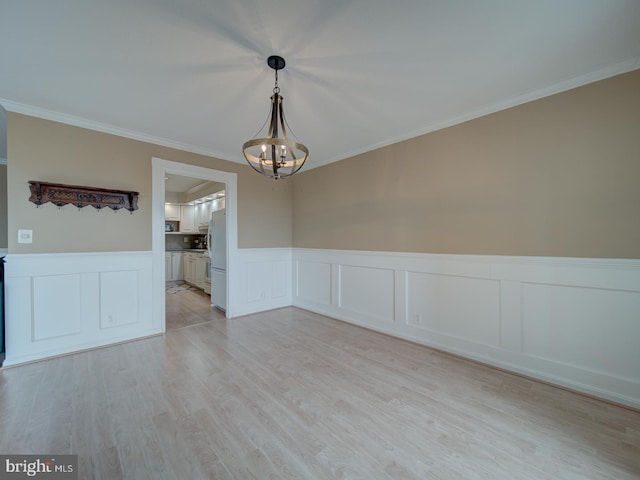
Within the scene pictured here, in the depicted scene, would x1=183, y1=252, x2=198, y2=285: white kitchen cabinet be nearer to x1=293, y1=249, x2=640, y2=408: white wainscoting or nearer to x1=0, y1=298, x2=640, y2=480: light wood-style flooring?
x1=0, y1=298, x2=640, y2=480: light wood-style flooring

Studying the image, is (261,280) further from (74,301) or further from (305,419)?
(305,419)

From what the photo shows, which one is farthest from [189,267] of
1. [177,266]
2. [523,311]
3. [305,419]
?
[523,311]

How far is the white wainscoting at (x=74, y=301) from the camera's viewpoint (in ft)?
8.74

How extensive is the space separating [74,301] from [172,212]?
5370 mm

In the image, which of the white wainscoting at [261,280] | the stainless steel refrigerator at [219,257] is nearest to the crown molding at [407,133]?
the stainless steel refrigerator at [219,257]

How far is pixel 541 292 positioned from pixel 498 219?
0.77m

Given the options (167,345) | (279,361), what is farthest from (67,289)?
(279,361)

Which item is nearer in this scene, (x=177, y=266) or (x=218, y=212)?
(x=218, y=212)

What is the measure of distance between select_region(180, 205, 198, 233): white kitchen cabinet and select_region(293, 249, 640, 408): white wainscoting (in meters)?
6.01

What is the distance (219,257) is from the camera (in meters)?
4.79

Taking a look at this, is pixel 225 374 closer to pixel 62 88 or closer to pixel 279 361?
pixel 279 361

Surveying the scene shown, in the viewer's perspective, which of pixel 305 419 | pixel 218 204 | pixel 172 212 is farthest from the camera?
pixel 172 212

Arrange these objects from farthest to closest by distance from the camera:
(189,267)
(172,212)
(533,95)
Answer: (172,212), (189,267), (533,95)

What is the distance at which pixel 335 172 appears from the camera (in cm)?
432
